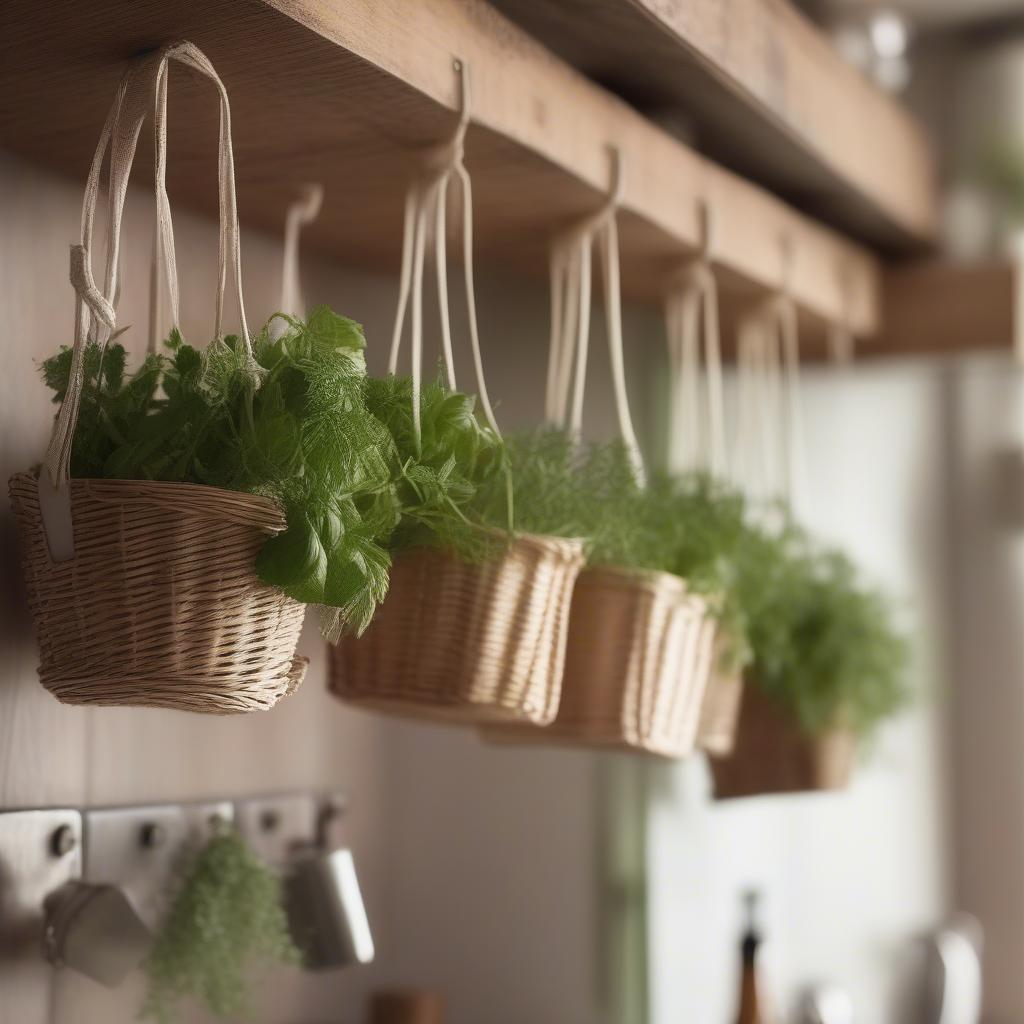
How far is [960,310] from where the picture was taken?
189 centimetres

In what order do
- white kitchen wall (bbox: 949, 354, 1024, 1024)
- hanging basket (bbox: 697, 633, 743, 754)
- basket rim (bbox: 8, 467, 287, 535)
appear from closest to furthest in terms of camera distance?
basket rim (bbox: 8, 467, 287, 535) → hanging basket (bbox: 697, 633, 743, 754) → white kitchen wall (bbox: 949, 354, 1024, 1024)

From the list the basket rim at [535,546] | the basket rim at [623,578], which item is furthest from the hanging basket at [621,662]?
the basket rim at [535,546]

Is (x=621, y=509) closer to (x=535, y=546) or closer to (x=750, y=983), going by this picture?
(x=535, y=546)

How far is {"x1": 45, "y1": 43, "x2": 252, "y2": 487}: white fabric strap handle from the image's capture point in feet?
2.65

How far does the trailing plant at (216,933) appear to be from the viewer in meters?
1.18

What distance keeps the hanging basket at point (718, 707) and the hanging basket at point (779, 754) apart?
156 millimetres

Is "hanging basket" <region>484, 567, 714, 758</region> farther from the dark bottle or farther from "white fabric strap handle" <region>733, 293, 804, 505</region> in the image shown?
the dark bottle

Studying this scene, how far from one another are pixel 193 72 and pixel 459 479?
308 millimetres

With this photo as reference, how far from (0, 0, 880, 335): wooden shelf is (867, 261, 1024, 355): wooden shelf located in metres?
0.50

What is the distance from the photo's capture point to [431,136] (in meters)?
1.04

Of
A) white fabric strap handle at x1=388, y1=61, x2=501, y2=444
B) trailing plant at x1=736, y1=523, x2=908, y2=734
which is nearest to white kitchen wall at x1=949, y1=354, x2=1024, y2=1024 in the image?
trailing plant at x1=736, y1=523, x2=908, y2=734

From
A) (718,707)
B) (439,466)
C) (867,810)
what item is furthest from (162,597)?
(867,810)

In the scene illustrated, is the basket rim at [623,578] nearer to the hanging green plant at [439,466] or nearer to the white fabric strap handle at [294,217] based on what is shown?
the hanging green plant at [439,466]

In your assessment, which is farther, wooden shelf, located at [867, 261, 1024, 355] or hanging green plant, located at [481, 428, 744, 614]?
wooden shelf, located at [867, 261, 1024, 355]
